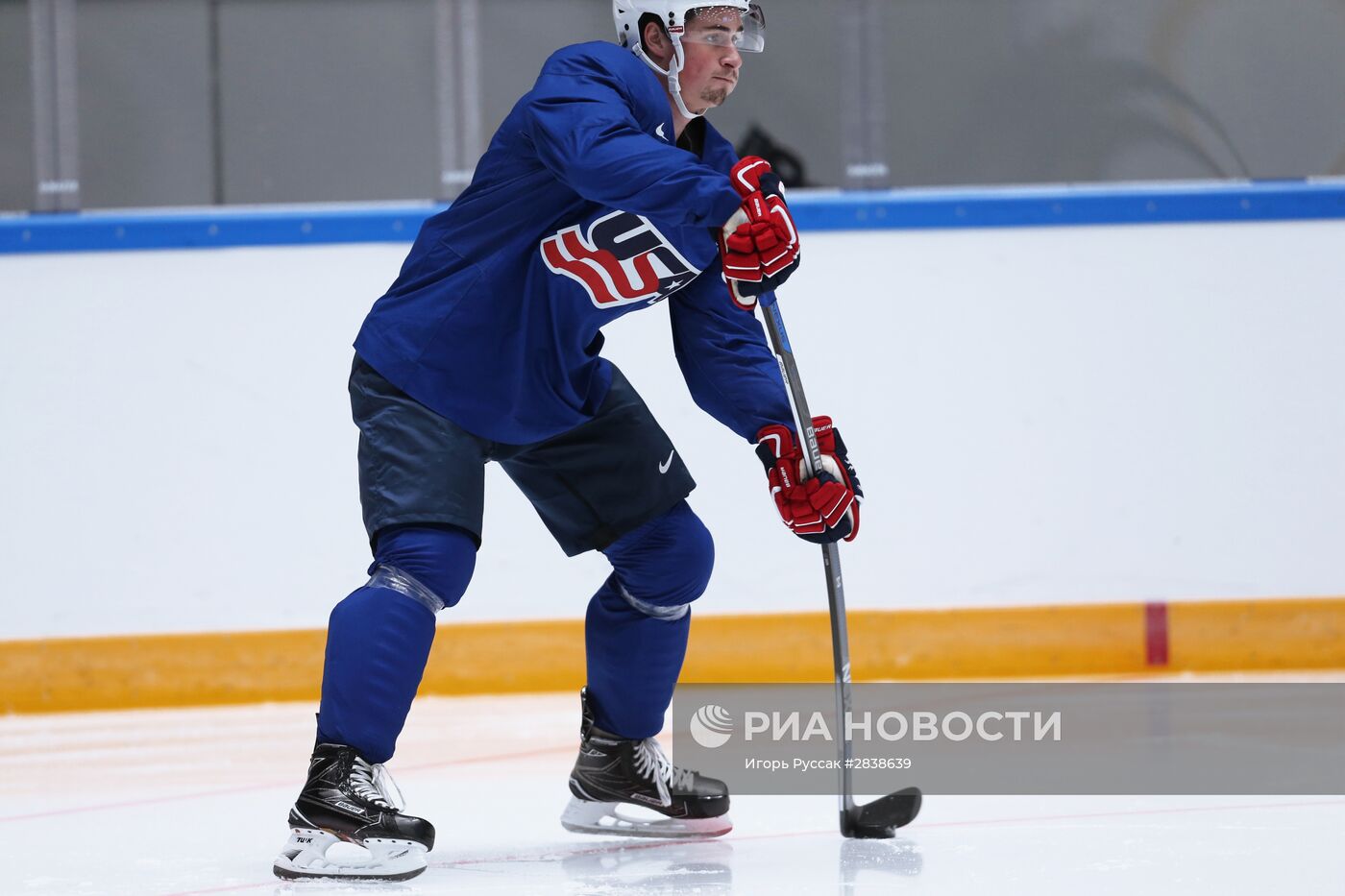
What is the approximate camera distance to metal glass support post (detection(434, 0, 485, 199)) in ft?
11.9

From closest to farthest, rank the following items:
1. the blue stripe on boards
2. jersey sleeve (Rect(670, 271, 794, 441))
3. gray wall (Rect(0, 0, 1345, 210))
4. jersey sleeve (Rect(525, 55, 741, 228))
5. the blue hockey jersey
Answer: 1. jersey sleeve (Rect(525, 55, 741, 228))
2. the blue hockey jersey
3. jersey sleeve (Rect(670, 271, 794, 441))
4. the blue stripe on boards
5. gray wall (Rect(0, 0, 1345, 210))

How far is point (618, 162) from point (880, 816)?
0.91m

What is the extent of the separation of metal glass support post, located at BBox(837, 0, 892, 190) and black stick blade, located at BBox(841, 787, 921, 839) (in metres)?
1.91

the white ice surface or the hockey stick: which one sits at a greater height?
the hockey stick

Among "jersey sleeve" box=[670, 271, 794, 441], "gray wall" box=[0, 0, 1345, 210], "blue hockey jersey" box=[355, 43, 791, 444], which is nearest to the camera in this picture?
"blue hockey jersey" box=[355, 43, 791, 444]

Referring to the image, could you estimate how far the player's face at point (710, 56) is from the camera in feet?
6.66

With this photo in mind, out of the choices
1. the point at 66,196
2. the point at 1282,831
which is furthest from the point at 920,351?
the point at 66,196

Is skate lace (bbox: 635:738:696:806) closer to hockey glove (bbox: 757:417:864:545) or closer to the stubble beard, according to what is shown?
hockey glove (bbox: 757:417:864:545)

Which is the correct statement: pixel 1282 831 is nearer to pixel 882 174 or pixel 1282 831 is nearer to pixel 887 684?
pixel 887 684

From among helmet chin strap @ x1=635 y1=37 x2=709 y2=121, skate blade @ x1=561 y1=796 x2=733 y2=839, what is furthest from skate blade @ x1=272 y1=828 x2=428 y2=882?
helmet chin strap @ x1=635 y1=37 x2=709 y2=121

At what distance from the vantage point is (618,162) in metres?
1.78

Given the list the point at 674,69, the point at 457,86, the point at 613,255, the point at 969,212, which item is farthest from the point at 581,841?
the point at 457,86

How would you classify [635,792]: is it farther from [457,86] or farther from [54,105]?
[54,105]

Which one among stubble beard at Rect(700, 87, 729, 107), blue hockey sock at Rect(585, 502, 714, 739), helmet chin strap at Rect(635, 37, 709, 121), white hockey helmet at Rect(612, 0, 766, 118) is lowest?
blue hockey sock at Rect(585, 502, 714, 739)
